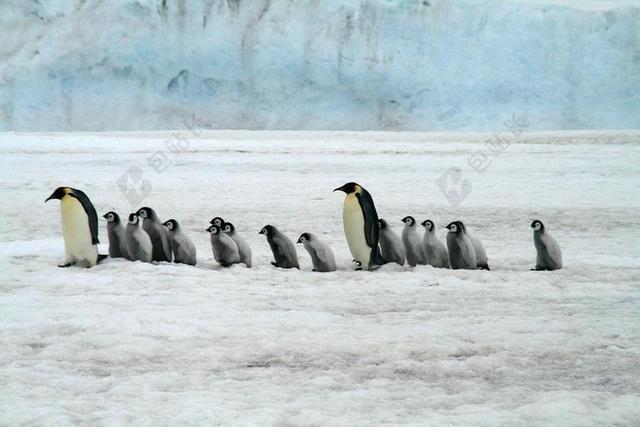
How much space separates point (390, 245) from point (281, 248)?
809mm

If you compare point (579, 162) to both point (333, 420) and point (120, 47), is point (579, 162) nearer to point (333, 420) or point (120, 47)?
point (333, 420)

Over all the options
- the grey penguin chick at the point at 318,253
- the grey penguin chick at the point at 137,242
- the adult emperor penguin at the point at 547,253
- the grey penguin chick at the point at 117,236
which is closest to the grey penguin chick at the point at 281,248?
the grey penguin chick at the point at 318,253

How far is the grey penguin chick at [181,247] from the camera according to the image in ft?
17.5

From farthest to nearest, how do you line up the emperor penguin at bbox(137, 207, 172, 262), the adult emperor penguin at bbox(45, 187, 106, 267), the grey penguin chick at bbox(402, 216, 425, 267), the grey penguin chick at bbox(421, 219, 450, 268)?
the grey penguin chick at bbox(402, 216, 425, 267), the grey penguin chick at bbox(421, 219, 450, 268), the emperor penguin at bbox(137, 207, 172, 262), the adult emperor penguin at bbox(45, 187, 106, 267)

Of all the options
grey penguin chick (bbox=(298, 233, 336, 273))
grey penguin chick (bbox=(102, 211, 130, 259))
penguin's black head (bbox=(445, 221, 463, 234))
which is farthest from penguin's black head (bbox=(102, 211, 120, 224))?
penguin's black head (bbox=(445, 221, 463, 234))

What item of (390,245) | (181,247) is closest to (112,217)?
(181,247)

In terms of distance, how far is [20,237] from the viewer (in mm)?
6648

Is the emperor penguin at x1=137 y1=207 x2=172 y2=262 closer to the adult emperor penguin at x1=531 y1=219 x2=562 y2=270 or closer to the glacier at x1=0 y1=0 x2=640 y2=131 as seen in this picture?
the adult emperor penguin at x1=531 y1=219 x2=562 y2=270

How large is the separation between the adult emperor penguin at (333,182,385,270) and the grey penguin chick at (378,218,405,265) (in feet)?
0.30

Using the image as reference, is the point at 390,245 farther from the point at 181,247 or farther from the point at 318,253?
the point at 181,247

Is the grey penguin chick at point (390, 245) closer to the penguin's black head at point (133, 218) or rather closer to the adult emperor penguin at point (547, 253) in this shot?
the adult emperor penguin at point (547, 253)

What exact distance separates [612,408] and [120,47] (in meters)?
21.8

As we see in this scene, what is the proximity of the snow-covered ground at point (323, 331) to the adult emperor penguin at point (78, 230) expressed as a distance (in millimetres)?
161

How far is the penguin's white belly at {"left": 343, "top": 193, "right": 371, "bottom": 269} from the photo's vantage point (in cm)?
562
